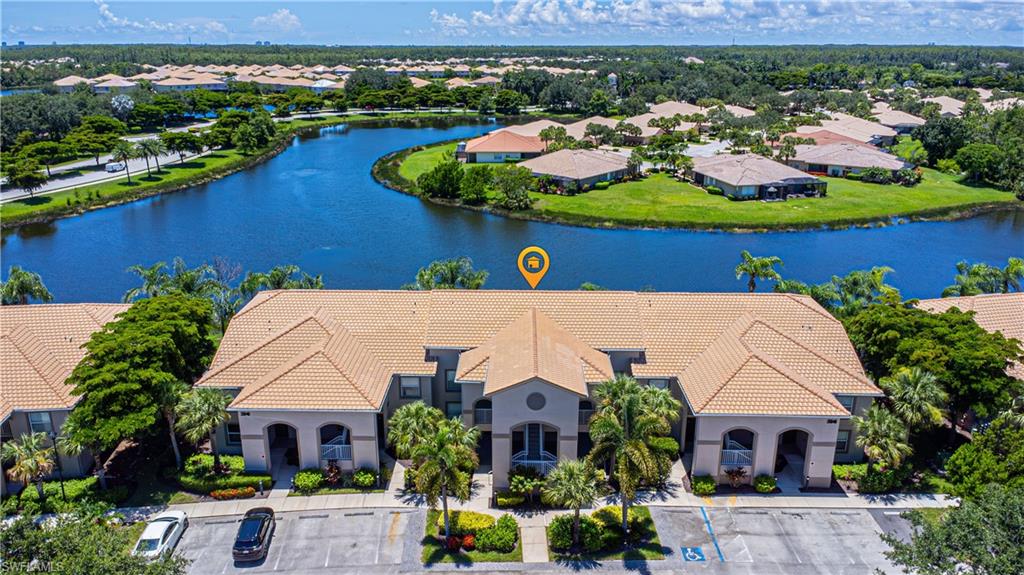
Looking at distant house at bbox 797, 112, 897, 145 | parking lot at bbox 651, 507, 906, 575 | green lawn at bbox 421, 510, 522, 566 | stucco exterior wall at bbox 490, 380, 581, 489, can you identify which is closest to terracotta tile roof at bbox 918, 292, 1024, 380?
parking lot at bbox 651, 507, 906, 575

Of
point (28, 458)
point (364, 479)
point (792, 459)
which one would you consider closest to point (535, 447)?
point (364, 479)

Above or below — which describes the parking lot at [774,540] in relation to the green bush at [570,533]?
below

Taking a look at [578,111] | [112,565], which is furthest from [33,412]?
[578,111]

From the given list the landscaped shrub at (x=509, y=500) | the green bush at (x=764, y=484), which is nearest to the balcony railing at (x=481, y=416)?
the landscaped shrub at (x=509, y=500)

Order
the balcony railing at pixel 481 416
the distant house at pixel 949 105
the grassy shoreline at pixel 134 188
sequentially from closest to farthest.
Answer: the balcony railing at pixel 481 416 → the grassy shoreline at pixel 134 188 → the distant house at pixel 949 105

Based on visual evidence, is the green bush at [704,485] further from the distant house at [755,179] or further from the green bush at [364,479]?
the distant house at [755,179]

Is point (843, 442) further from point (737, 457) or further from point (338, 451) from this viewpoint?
point (338, 451)
